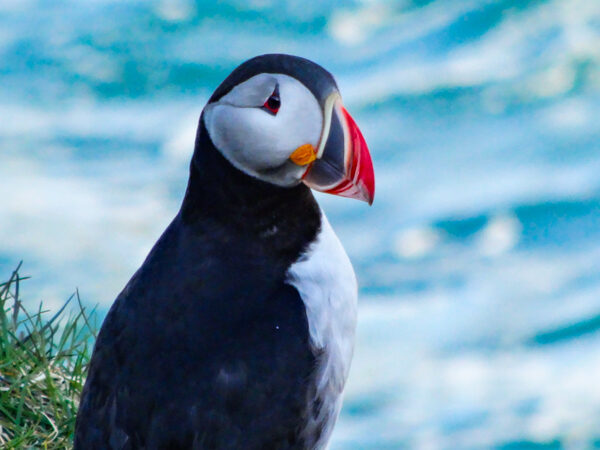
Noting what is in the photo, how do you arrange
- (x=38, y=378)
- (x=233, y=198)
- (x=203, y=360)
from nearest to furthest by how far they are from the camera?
(x=203, y=360) → (x=233, y=198) → (x=38, y=378)

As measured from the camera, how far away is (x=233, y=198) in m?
3.09

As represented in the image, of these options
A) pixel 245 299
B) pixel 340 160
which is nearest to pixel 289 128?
pixel 340 160

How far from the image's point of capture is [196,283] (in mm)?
2977

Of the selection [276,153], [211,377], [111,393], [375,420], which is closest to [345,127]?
[276,153]

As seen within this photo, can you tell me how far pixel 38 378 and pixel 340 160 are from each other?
56.0 inches

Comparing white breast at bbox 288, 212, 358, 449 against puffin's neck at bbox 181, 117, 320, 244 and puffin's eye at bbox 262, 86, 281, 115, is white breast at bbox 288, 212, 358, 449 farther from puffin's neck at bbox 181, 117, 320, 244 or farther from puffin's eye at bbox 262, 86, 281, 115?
puffin's eye at bbox 262, 86, 281, 115

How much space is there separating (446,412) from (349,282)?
7967 mm

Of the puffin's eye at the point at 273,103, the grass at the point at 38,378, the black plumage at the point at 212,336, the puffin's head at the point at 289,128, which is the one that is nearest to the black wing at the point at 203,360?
the black plumage at the point at 212,336

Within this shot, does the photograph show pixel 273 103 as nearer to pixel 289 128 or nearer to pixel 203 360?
pixel 289 128

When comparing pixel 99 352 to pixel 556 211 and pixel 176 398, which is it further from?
pixel 556 211

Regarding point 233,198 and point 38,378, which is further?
point 38,378

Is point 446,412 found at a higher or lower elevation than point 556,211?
lower

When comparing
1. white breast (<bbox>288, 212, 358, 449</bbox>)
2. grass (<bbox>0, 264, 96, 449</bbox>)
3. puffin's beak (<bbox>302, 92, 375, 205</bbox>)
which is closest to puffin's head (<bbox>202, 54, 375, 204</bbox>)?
puffin's beak (<bbox>302, 92, 375, 205</bbox>)

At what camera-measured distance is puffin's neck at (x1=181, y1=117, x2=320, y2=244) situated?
3.06m
